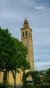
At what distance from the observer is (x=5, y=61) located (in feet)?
193

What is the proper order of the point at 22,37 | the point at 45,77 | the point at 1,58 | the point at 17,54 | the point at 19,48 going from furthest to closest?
the point at 22,37, the point at 19,48, the point at 17,54, the point at 1,58, the point at 45,77

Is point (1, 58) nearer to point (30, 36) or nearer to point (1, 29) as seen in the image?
point (1, 29)

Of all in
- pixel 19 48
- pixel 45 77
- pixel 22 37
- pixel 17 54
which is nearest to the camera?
pixel 45 77

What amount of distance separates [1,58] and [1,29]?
7155 millimetres

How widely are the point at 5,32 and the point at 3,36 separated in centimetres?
114

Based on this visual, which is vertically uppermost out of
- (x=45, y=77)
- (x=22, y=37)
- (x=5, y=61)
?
(x=22, y=37)

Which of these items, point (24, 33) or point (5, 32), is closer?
point (5, 32)

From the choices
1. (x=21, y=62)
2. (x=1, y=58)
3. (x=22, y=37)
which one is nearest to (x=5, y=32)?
(x=1, y=58)

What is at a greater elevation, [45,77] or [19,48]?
[19,48]

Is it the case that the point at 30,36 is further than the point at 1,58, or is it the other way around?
the point at 30,36

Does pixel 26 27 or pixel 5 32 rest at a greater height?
pixel 26 27

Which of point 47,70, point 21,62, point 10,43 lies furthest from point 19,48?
point 47,70

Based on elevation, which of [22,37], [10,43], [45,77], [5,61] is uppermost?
[22,37]

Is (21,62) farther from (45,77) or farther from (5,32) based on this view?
(45,77)
